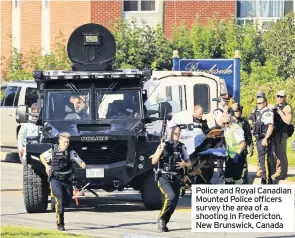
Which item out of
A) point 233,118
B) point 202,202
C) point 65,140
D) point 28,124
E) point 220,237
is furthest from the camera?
point 28,124

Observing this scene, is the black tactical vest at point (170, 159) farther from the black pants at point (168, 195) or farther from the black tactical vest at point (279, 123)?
the black tactical vest at point (279, 123)

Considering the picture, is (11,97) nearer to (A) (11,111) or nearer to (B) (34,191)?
(A) (11,111)

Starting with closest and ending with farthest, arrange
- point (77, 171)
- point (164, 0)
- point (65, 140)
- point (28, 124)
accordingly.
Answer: point (65, 140) → point (77, 171) → point (28, 124) → point (164, 0)

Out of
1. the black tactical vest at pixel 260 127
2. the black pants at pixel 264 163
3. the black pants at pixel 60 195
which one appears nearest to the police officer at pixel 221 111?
the black tactical vest at pixel 260 127

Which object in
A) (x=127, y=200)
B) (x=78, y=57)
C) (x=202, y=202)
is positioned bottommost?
(x=127, y=200)

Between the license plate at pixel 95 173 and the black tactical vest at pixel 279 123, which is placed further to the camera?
the black tactical vest at pixel 279 123

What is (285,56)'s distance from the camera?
33.3 metres

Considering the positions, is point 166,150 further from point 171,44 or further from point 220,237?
point 171,44

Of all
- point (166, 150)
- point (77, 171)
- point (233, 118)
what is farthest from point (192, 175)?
point (166, 150)

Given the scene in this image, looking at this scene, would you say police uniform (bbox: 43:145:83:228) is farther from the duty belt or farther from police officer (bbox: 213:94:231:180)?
police officer (bbox: 213:94:231:180)

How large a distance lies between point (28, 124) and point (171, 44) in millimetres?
16983

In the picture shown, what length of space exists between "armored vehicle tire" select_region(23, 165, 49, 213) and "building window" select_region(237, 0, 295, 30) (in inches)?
909

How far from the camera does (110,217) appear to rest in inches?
628

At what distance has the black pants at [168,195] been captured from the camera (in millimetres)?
13977
